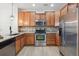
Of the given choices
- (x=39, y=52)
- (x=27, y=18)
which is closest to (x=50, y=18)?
(x=27, y=18)

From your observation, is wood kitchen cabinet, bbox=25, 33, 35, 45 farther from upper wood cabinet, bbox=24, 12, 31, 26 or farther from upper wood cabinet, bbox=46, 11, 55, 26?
upper wood cabinet, bbox=46, 11, 55, 26

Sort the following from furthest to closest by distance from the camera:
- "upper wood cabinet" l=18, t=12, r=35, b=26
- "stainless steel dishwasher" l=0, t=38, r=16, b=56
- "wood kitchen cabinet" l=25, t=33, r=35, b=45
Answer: "upper wood cabinet" l=18, t=12, r=35, b=26 → "wood kitchen cabinet" l=25, t=33, r=35, b=45 → "stainless steel dishwasher" l=0, t=38, r=16, b=56

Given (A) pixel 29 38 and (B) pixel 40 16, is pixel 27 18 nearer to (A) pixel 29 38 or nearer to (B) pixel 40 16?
(B) pixel 40 16

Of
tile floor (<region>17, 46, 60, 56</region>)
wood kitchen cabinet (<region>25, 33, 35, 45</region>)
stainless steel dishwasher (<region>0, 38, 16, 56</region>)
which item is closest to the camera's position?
stainless steel dishwasher (<region>0, 38, 16, 56</region>)

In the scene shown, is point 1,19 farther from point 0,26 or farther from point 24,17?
point 24,17

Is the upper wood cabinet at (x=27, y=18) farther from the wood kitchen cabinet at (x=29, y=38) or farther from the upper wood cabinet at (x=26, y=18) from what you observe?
the wood kitchen cabinet at (x=29, y=38)

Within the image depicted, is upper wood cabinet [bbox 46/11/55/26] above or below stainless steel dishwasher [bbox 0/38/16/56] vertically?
above

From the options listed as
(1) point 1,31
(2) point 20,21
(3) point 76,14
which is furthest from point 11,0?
(2) point 20,21

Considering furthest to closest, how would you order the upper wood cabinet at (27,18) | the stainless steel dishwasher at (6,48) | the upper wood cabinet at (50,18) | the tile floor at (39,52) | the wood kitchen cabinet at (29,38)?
the upper wood cabinet at (50,18) < the upper wood cabinet at (27,18) < the wood kitchen cabinet at (29,38) < the tile floor at (39,52) < the stainless steel dishwasher at (6,48)

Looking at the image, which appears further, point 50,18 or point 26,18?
point 50,18

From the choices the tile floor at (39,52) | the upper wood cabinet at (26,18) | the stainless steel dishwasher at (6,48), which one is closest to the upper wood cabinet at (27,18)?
the upper wood cabinet at (26,18)

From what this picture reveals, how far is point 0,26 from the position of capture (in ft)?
25.6

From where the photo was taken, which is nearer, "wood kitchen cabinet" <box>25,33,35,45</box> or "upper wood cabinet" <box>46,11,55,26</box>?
"wood kitchen cabinet" <box>25,33,35,45</box>

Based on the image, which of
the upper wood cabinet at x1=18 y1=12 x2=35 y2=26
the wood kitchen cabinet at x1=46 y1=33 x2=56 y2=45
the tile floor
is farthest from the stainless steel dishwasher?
the upper wood cabinet at x1=18 y1=12 x2=35 y2=26
